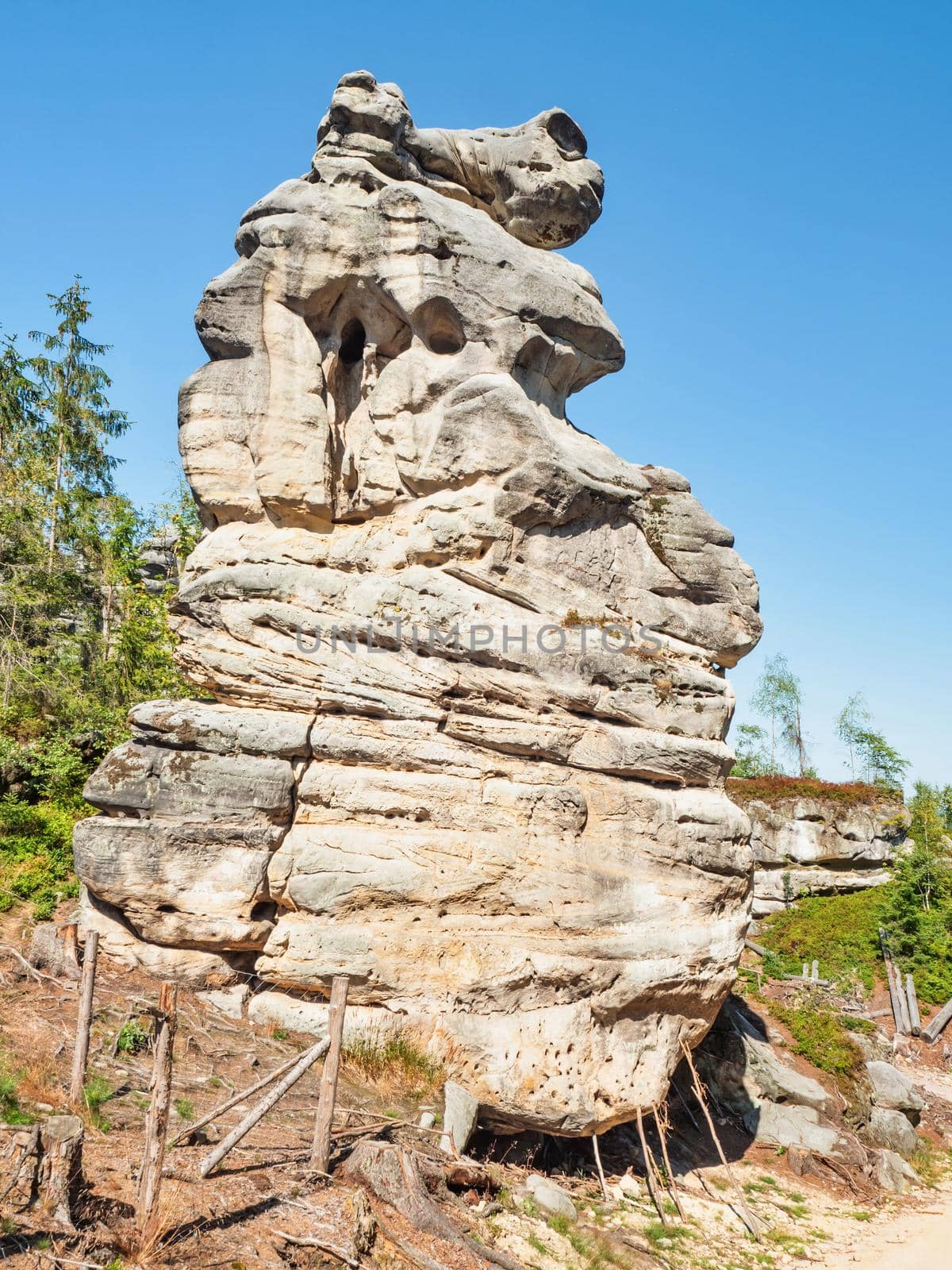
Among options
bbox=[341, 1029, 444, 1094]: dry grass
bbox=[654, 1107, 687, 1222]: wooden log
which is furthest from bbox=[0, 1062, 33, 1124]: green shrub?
bbox=[654, 1107, 687, 1222]: wooden log

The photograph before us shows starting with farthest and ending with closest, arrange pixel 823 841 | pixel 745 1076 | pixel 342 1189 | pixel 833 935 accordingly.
→ pixel 823 841, pixel 833 935, pixel 745 1076, pixel 342 1189

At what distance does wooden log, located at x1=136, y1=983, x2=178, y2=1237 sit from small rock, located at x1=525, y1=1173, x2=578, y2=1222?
5.10 m

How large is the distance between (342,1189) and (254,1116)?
109 cm

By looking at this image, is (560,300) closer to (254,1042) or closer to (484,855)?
(484,855)

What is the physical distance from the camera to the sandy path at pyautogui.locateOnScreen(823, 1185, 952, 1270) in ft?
40.2

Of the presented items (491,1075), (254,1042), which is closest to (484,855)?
Result: (491,1075)

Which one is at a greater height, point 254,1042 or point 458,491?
point 458,491

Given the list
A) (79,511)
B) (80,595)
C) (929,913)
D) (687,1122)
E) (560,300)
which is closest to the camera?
(560,300)

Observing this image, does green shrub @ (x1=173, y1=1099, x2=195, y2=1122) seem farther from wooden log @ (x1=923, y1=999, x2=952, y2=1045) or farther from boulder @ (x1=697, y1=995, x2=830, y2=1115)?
wooden log @ (x1=923, y1=999, x2=952, y2=1045)

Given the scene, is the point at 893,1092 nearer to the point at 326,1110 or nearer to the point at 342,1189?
the point at 342,1189

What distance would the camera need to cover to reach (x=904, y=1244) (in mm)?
13070

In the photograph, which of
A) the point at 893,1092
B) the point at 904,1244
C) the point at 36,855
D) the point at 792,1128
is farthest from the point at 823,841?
the point at 36,855

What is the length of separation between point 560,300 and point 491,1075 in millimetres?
11061

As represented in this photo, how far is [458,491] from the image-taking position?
13.1 metres
